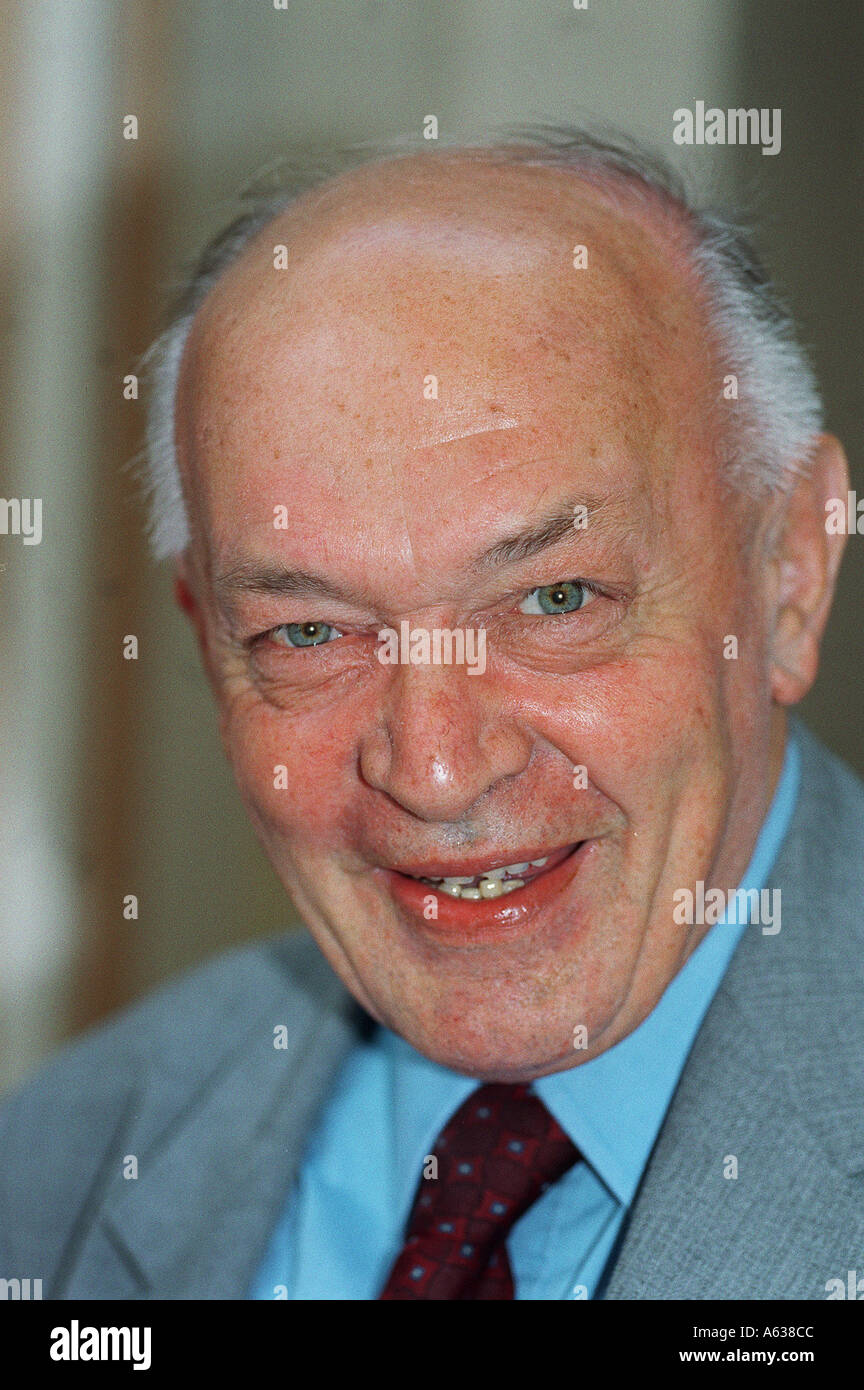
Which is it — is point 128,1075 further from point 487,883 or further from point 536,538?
point 536,538

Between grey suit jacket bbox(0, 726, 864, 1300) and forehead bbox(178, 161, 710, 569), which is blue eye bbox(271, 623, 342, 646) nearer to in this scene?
forehead bbox(178, 161, 710, 569)

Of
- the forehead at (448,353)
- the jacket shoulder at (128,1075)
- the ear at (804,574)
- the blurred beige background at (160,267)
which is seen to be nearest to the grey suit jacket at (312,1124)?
the jacket shoulder at (128,1075)

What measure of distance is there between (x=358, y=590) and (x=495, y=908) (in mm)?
270

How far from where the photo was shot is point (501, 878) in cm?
110

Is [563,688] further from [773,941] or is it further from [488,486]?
[773,941]

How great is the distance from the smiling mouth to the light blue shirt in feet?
0.56

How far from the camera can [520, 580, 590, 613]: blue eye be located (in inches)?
41.8

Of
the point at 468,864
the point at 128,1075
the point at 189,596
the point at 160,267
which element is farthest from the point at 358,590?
the point at 160,267

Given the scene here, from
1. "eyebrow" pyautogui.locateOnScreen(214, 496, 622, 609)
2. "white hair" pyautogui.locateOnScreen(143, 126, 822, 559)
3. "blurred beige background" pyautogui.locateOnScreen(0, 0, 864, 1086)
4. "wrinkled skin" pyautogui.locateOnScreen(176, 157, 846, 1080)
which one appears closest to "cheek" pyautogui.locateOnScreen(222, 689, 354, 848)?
"wrinkled skin" pyautogui.locateOnScreen(176, 157, 846, 1080)

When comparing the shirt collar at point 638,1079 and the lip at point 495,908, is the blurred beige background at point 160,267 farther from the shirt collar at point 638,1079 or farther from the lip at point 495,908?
the lip at point 495,908

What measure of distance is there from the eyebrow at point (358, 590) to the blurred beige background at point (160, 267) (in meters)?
0.79

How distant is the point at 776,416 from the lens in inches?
45.9
